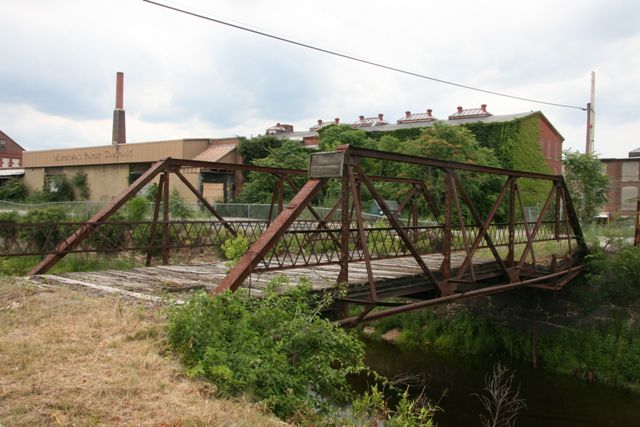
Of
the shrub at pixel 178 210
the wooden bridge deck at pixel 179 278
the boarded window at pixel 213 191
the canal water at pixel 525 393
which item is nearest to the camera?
the wooden bridge deck at pixel 179 278

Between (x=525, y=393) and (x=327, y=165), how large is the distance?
10.2 m

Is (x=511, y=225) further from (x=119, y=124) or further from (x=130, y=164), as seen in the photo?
(x=119, y=124)

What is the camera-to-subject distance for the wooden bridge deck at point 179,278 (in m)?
7.48

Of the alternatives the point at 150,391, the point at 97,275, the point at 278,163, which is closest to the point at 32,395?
the point at 150,391

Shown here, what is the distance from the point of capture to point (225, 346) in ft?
16.2

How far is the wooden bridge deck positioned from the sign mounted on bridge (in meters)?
1.64

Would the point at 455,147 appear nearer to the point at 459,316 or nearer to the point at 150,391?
the point at 459,316

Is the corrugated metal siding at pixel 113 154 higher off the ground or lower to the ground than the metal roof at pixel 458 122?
lower

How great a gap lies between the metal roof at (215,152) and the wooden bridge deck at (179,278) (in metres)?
25.0

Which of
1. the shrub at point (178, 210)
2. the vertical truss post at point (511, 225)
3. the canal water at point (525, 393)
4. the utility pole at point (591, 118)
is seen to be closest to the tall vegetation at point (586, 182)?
the utility pole at point (591, 118)

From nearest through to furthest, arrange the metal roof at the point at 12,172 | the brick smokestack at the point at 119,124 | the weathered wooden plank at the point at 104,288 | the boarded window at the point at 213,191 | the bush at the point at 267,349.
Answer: the bush at the point at 267,349
the weathered wooden plank at the point at 104,288
the boarded window at the point at 213,191
the brick smokestack at the point at 119,124
the metal roof at the point at 12,172

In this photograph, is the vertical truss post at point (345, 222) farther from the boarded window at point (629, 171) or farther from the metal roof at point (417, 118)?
the boarded window at point (629, 171)

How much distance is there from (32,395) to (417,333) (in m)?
15.0

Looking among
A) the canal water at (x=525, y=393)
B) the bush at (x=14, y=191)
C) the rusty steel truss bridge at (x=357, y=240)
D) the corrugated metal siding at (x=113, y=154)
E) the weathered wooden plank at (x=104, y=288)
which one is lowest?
the canal water at (x=525, y=393)
